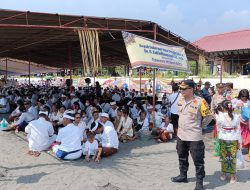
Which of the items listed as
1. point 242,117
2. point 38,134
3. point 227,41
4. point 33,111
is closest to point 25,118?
point 33,111

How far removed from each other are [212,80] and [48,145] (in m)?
15.3

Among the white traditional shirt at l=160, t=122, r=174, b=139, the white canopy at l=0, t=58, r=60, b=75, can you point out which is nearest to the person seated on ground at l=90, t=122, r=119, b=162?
the white traditional shirt at l=160, t=122, r=174, b=139

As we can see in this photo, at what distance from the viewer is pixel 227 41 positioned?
24734 millimetres

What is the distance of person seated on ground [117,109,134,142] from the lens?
334 inches

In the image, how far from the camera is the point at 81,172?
19.4ft

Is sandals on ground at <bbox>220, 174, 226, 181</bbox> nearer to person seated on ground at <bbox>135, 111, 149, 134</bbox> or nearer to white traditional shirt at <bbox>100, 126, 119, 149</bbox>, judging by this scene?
white traditional shirt at <bbox>100, 126, 119, 149</bbox>

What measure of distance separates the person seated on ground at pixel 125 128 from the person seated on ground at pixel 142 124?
53 cm

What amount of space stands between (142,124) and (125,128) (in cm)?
77

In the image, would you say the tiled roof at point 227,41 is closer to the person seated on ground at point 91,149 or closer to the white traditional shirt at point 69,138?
the person seated on ground at point 91,149

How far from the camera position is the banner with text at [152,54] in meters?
7.73

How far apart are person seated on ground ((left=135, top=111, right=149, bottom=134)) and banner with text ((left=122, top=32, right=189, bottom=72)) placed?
5.05 ft

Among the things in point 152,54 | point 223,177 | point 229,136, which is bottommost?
point 223,177

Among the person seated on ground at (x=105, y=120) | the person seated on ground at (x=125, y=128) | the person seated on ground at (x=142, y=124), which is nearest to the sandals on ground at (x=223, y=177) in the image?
the person seated on ground at (x=105, y=120)

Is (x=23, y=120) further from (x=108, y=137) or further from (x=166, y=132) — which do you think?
(x=166, y=132)
